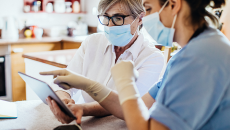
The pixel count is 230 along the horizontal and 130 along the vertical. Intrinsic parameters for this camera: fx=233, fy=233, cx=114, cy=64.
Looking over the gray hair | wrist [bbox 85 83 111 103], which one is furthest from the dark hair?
the gray hair

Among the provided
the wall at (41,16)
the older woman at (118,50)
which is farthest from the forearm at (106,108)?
the wall at (41,16)

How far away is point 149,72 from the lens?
4.09 ft

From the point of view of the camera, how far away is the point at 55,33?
395 cm

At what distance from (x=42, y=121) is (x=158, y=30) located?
1.95ft

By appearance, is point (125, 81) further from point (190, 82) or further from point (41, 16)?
point (41, 16)

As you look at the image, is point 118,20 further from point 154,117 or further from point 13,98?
point 13,98

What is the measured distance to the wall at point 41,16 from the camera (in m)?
3.71

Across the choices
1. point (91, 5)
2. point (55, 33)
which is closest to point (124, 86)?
point (55, 33)

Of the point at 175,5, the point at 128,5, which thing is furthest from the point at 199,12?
the point at 128,5

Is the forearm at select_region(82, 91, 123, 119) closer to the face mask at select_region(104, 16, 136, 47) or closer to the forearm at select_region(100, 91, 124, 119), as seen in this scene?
the forearm at select_region(100, 91, 124, 119)

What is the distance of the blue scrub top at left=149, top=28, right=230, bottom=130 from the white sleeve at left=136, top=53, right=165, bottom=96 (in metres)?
0.52

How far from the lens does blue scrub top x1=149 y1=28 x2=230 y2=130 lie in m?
0.65

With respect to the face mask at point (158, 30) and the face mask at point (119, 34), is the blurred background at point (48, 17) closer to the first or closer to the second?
the face mask at point (119, 34)

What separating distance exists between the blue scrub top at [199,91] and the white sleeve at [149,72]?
1.71ft
